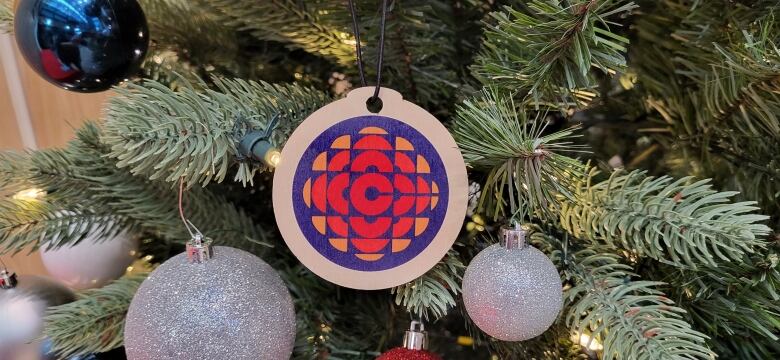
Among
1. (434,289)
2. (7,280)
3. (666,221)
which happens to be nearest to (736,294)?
(666,221)

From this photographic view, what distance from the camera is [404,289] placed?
13.4 inches

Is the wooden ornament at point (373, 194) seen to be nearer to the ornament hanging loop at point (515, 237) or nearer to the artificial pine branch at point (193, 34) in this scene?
the ornament hanging loop at point (515, 237)

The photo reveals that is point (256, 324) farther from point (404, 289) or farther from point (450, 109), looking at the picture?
point (450, 109)

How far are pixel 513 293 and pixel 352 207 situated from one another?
10 centimetres

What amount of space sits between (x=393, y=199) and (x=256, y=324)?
0.10 m

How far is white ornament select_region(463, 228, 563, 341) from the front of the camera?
0.30m

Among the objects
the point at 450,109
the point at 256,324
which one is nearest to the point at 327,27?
the point at 450,109

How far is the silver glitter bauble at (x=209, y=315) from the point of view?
0.98ft

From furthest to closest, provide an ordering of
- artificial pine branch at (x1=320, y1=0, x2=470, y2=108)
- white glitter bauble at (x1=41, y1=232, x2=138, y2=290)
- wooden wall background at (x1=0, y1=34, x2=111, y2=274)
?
wooden wall background at (x1=0, y1=34, x2=111, y2=274), white glitter bauble at (x1=41, y1=232, x2=138, y2=290), artificial pine branch at (x1=320, y1=0, x2=470, y2=108)

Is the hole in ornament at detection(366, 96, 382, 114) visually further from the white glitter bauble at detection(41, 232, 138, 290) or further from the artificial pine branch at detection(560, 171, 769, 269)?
the white glitter bauble at detection(41, 232, 138, 290)

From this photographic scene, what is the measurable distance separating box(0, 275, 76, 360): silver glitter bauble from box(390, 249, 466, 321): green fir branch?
0.30m

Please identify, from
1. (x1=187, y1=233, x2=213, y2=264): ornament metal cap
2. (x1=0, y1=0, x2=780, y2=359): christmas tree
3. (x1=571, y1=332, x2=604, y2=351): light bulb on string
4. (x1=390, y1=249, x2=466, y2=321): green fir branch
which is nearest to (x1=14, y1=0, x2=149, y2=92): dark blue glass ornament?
(x1=0, y1=0, x2=780, y2=359): christmas tree

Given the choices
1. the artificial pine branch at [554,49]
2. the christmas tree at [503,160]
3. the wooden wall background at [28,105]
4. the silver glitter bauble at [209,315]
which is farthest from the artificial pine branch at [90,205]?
the wooden wall background at [28,105]

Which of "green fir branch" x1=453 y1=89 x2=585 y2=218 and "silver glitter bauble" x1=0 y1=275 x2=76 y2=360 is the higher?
"green fir branch" x1=453 y1=89 x2=585 y2=218
